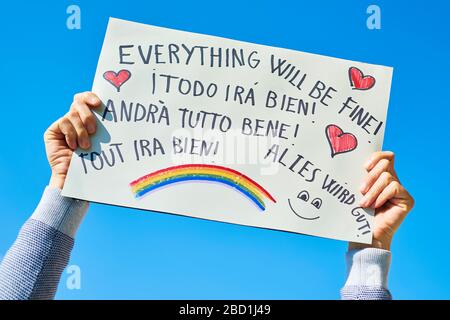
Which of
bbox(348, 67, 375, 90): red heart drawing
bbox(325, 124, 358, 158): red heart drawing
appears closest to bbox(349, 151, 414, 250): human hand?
bbox(325, 124, 358, 158): red heart drawing

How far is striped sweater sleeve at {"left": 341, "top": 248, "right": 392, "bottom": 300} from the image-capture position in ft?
7.06

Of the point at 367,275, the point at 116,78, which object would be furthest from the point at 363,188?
the point at 116,78

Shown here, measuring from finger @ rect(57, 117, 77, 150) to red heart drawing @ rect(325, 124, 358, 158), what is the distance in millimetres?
1165

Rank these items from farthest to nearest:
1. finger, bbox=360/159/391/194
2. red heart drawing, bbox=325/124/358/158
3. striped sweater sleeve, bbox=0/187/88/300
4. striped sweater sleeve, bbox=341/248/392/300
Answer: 1. red heart drawing, bbox=325/124/358/158
2. finger, bbox=360/159/391/194
3. striped sweater sleeve, bbox=341/248/392/300
4. striped sweater sleeve, bbox=0/187/88/300

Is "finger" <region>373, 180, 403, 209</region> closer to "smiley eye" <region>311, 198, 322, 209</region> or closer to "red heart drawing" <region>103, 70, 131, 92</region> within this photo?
"smiley eye" <region>311, 198, 322, 209</region>

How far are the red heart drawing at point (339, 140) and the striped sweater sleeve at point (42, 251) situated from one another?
47.0 inches

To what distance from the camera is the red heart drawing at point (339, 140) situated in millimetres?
2484

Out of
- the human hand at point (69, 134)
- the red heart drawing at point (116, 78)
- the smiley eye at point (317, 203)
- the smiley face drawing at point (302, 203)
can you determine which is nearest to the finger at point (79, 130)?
the human hand at point (69, 134)

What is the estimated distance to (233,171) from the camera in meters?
2.41

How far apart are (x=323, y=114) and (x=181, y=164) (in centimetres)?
73

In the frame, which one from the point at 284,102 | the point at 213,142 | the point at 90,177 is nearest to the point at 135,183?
the point at 90,177

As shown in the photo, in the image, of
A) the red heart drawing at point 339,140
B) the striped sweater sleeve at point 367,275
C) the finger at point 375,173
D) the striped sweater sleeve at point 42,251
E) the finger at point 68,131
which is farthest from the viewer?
the red heart drawing at point 339,140

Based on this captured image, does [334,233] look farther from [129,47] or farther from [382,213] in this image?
[129,47]

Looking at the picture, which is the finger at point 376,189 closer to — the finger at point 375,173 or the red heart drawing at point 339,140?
the finger at point 375,173
